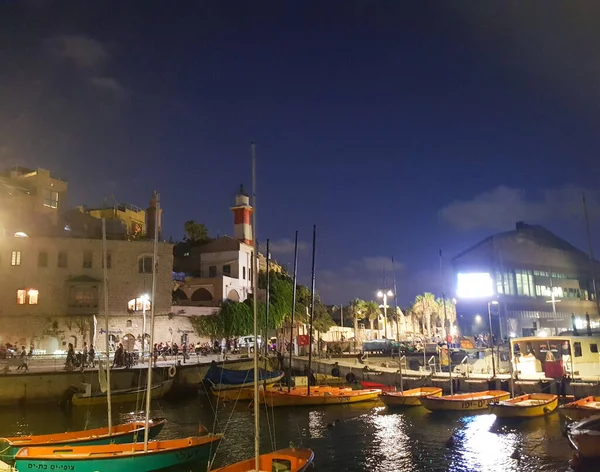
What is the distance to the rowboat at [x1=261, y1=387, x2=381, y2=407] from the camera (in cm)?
3653

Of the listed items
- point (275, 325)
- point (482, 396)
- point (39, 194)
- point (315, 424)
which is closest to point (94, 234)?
point (39, 194)

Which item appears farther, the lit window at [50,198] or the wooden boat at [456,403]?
the lit window at [50,198]

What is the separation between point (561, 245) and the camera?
317ft

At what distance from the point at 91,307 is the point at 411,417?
3422cm

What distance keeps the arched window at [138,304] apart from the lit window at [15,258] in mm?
11576

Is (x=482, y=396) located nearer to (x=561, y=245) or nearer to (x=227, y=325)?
(x=227, y=325)

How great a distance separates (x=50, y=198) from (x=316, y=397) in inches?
1579

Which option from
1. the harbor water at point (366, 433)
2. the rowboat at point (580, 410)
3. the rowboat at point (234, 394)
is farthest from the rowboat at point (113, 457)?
the rowboat at point (580, 410)

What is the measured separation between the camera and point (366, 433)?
28.0 metres

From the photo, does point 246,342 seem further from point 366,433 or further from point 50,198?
point 366,433

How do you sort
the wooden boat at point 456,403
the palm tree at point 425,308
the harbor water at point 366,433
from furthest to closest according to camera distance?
the palm tree at point 425,308
the wooden boat at point 456,403
the harbor water at point 366,433

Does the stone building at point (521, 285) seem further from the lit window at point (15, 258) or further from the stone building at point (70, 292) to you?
the lit window at point (15, 258)

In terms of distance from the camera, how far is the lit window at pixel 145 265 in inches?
2115

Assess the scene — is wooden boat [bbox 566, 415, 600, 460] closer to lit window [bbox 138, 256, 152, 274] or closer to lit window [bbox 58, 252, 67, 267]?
lit window [bbox 138, 256, 152, 274]
